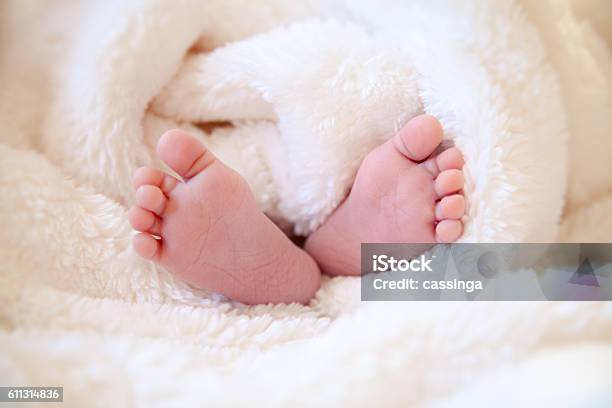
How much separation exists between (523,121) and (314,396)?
0.37m

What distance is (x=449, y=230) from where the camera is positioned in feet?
1.95

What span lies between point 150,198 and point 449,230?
0.98 ft

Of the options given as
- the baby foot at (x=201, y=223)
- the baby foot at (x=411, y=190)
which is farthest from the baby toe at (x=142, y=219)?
the baby foot at (x=411, y=190)

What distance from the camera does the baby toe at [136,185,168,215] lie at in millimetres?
584

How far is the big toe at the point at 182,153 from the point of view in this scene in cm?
58

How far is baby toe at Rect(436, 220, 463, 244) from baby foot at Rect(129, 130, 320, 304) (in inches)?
6.7

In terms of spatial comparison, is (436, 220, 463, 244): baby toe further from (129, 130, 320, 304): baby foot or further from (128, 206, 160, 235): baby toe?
(128, 206, 160, 235): baby toe

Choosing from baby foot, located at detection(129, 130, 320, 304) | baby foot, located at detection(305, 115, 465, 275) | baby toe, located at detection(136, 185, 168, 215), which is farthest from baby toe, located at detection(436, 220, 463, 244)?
baby toe, located at detection(136, 185, 168, 215)

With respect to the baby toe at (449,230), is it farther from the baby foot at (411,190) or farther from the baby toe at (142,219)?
the baby toe at (142,219)

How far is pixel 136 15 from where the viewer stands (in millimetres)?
705

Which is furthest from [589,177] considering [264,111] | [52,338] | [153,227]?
[52,338]

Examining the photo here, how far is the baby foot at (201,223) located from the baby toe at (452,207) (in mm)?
176

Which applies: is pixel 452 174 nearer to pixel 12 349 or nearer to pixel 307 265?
pixel 307 265

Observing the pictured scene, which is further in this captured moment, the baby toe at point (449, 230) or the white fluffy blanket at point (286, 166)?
the baby toe at point (449, 230)
